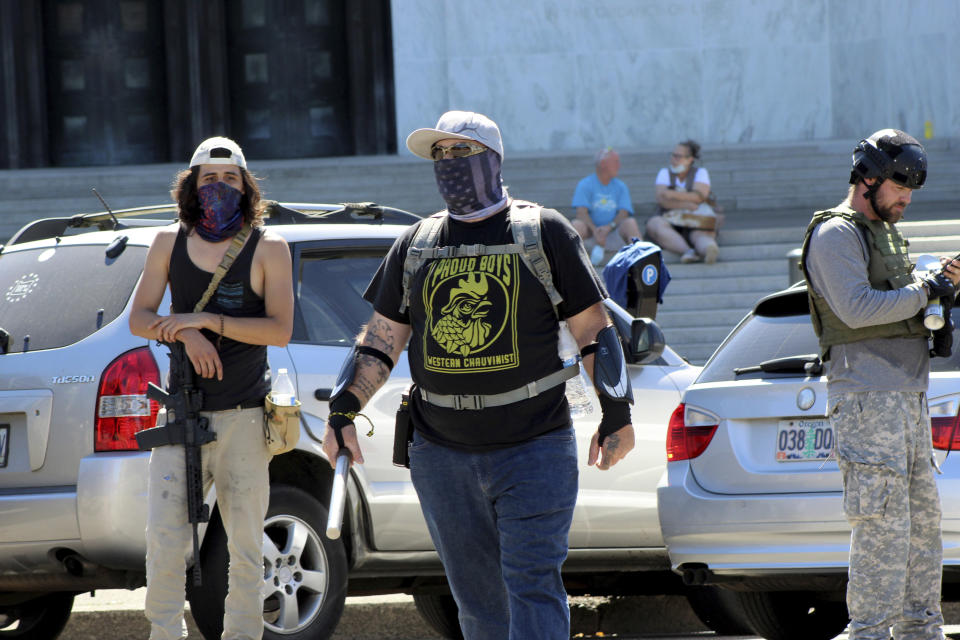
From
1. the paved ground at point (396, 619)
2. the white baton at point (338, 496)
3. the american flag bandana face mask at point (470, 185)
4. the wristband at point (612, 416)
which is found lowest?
the paved ground at point (396, 619)

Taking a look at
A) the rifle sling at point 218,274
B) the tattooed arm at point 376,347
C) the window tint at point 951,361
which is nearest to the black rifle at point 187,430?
the rifle sling at point 218,274

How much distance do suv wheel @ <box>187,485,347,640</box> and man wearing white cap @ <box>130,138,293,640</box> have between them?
0.60 m

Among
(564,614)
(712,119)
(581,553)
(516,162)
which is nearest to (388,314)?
(564,614)

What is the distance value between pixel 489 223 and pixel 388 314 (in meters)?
0.42

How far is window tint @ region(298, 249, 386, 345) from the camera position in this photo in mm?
6285

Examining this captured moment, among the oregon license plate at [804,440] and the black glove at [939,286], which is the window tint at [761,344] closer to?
the oregon license plate at [804,440]

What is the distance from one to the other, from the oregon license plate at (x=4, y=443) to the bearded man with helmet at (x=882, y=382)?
2.99 meters

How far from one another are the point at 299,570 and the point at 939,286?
8.77 ft

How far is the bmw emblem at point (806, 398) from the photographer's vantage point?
559cm

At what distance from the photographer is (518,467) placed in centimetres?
411

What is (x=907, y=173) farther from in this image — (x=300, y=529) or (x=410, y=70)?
(x=410, y=70)

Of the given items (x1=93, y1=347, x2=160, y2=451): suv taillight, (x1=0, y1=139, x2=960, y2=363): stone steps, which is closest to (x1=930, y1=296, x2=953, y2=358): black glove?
(x1=93, y1=347, x2=160, y2=451): suv taillight

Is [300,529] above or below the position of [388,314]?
below

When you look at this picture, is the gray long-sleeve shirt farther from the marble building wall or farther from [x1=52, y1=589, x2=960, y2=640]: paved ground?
the marble building wall
